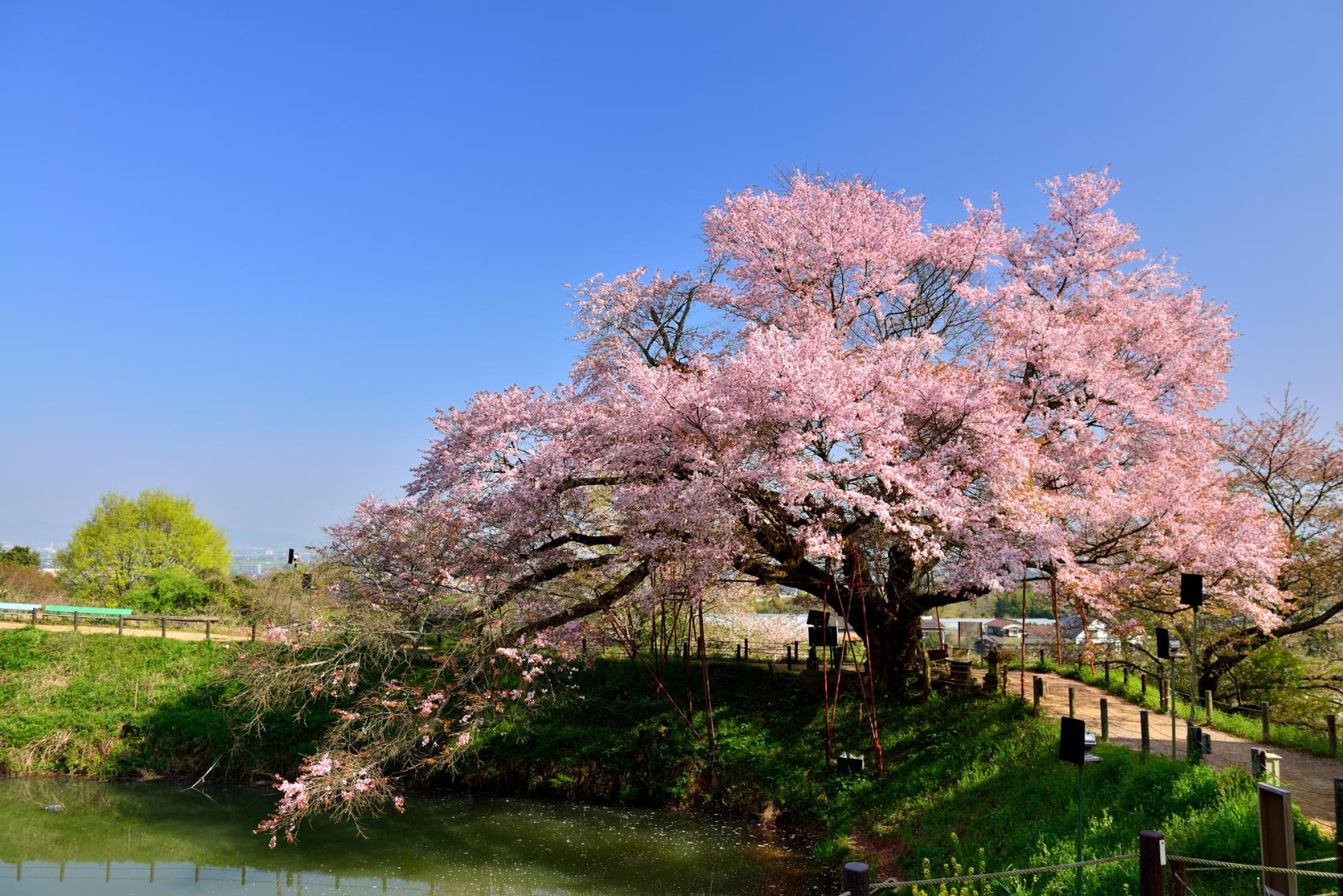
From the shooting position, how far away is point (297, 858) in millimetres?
14070

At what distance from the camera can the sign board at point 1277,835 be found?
18.4 feet

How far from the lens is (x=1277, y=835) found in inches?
224

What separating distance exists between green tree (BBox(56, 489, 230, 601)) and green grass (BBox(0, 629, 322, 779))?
1751 cm

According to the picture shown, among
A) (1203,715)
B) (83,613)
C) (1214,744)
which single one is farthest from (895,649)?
(83,613)

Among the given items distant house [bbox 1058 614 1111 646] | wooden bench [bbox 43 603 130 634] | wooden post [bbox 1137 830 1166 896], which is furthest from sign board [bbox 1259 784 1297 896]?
wooden bench [bbox 43 603 130 634]

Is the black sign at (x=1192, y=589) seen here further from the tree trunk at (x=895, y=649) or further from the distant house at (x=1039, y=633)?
the distant house at (x=1039, y=633)

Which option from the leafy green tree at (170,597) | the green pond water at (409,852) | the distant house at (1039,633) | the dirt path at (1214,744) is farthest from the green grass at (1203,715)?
the leafy green tree at (170,597)

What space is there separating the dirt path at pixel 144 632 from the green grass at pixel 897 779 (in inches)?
496

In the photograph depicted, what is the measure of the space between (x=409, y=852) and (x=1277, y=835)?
13.0 m

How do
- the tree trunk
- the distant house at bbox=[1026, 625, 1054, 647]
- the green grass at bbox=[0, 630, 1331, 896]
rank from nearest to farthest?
the green grass at bbox=[0, 630, 1331, 896] → the tree trunk → the distant house at bbox=[1026, 625, 1054, 647]

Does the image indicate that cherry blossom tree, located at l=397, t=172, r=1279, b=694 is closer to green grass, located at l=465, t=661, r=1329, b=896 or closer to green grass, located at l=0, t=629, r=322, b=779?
green grass, located at l=465, t=661, r=1329, b=896

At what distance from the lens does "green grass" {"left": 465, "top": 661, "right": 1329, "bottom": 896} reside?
9.95 m

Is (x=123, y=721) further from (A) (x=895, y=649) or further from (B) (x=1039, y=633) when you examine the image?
(B) (x=1039, y=633)

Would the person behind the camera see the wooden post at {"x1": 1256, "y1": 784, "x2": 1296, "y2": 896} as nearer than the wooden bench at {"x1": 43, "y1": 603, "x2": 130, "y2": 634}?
Yes
